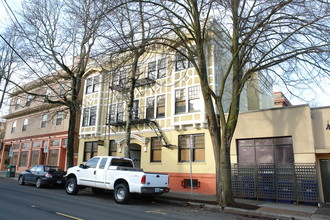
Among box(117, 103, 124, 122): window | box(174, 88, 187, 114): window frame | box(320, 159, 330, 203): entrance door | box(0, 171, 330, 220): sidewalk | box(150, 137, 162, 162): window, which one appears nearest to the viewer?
box(0, 171, 330, 220): sidewalk

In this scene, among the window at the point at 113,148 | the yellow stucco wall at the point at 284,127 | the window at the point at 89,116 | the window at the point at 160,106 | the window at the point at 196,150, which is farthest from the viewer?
the window at the point at 89,116

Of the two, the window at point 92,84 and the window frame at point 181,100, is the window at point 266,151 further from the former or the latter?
the window at point 92,84

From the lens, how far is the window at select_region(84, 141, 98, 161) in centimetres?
2283

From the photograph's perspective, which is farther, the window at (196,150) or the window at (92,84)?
the window at (92,84)

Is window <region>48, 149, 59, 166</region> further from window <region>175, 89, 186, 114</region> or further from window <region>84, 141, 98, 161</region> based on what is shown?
window <region>175, 89, 186, 114</region>

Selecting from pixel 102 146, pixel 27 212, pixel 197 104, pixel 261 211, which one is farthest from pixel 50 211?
pixel 102 146

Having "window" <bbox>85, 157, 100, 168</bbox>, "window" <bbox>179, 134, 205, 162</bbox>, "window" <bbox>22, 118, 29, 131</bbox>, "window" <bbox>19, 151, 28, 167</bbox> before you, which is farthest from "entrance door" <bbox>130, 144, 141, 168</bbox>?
"window" <bbox>22, 118, 29, 131</bbox>

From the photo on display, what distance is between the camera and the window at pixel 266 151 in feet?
45.8

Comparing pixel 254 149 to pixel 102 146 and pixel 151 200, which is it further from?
pixel 102 146

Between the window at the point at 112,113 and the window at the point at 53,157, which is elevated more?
the window at the point at 112,113

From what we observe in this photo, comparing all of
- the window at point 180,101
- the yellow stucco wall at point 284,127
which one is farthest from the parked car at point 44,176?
the yellow stucco wall at point 284,127

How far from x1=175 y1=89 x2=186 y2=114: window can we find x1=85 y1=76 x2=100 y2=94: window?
9133 millimetres

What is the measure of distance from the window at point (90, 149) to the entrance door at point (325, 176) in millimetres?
17147

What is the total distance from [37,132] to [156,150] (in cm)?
1940
